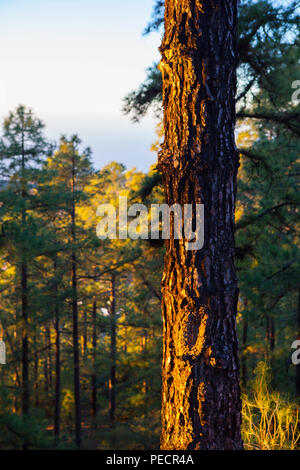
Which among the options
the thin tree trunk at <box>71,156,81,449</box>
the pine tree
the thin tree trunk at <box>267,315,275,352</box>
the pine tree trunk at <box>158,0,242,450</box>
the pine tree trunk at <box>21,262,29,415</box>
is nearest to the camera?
the pine tree trunk at <box>158,0,242,450</box>

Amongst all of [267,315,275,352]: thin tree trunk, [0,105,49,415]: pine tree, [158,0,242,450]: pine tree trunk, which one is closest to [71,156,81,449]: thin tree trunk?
[0,105,49,415]: pine tree

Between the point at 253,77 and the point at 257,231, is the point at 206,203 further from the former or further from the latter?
the point at 257,231

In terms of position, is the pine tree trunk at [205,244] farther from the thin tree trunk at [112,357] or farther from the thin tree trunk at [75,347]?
the thin tree trunk at [112,357]

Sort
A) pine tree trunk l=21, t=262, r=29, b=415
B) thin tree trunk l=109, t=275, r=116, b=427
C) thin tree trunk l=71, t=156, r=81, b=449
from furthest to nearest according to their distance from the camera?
1. thin tree trunk l=109, t=275, r=116, b=427
2. thin tree trunk l=71, t=156, r=81, b=449
3. pine tree trunk l=21, t=262, r=29, b=415

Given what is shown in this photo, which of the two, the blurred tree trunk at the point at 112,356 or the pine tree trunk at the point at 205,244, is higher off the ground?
the pine tree trunk at the point at 205,244

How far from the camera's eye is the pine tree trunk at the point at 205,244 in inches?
101

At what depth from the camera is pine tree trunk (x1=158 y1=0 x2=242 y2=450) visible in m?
2.57

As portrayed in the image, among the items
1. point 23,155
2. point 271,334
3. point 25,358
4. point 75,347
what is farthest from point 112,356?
point 23,155

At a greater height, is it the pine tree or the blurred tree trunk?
the pine tree

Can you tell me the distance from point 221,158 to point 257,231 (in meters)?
4.70

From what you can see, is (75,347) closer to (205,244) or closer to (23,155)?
(23,155)

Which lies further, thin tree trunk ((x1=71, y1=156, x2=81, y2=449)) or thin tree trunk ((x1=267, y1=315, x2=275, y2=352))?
thin tree trunk ((x1=267, y1=315, x2=275, y2=352))

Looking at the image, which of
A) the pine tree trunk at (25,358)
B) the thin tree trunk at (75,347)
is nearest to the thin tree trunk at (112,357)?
the thin tree trunk at (75,347)

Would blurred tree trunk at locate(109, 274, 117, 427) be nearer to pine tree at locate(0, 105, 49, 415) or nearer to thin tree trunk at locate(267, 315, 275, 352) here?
pine tree at locate(0, 105, 49, 415)
